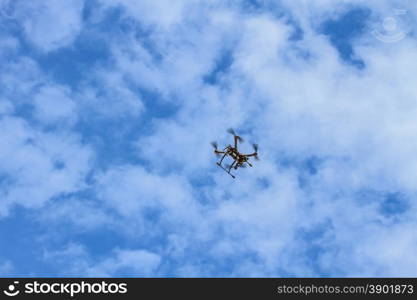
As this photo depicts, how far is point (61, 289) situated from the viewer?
57906 mm

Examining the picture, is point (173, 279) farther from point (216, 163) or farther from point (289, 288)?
point (216, 163)

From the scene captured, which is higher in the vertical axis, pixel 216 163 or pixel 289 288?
pixel 216 163

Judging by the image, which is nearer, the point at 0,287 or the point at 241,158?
the point at 0,287

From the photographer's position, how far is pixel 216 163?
8594cm

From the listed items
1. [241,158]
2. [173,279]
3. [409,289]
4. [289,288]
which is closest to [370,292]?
[409,289]

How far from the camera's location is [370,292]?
57.7 meters

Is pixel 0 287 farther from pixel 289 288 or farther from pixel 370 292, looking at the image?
pixel 370 292

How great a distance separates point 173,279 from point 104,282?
8031mm

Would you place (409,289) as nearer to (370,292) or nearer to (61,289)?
(370,292)

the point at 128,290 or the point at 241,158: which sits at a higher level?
the point at 241,158

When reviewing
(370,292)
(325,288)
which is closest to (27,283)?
(325,288)

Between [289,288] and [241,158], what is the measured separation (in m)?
30.5

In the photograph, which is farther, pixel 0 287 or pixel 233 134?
pixel 233 134

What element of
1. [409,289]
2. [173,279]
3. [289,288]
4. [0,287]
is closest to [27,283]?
[0,287]
